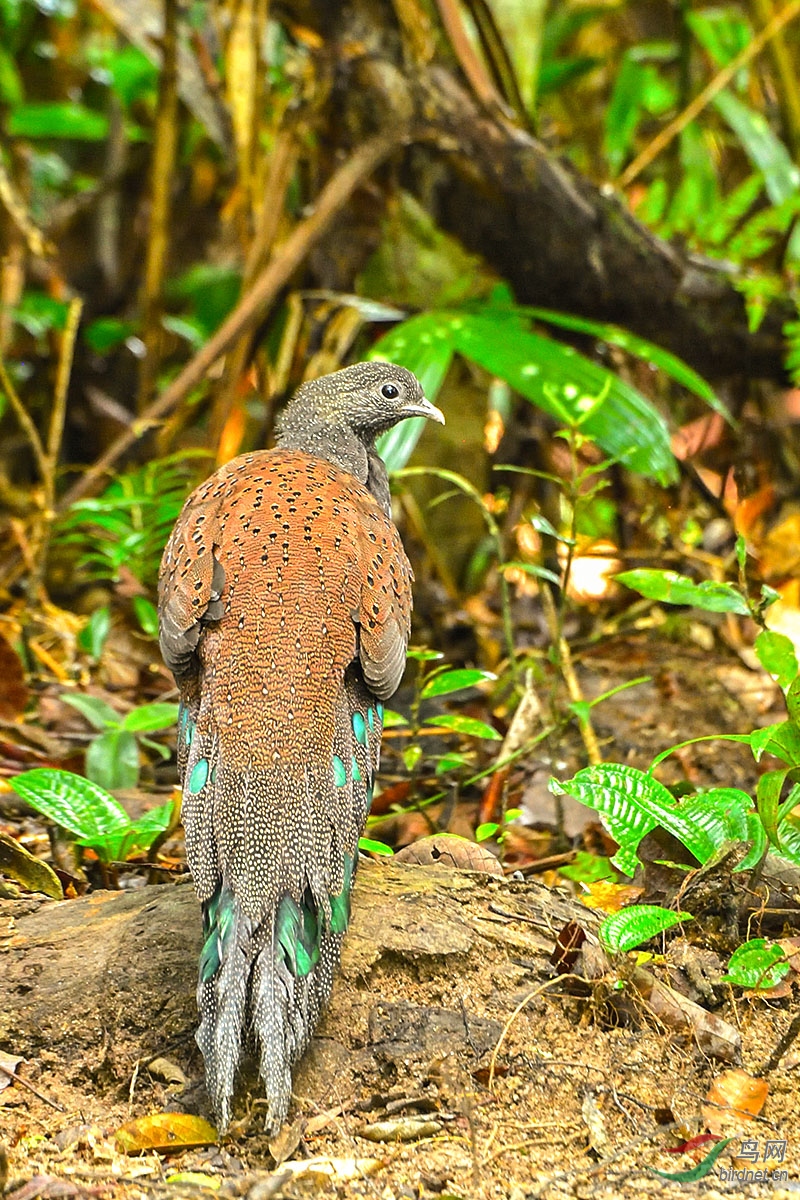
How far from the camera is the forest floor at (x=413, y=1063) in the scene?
9.48 ft

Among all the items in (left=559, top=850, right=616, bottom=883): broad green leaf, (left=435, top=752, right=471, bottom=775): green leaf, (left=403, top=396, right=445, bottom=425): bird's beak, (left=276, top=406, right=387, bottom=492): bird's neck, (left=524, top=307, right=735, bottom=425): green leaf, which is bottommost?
(left=559, top=850, right=616, bottom=883): broad green leaf

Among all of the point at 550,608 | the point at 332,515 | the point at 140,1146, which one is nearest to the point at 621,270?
the point at 550,608

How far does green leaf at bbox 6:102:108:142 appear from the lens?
30.9 feet

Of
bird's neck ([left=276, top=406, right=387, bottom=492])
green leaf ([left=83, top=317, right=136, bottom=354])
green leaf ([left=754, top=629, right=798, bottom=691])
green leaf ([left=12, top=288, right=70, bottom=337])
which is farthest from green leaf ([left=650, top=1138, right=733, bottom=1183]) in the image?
green leaf ([left=83, top=317, right=136, bottom=354])

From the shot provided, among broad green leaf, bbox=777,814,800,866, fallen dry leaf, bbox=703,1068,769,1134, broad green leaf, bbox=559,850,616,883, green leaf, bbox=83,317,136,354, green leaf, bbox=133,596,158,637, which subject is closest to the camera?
fallen dry leaf, bbox=703,1068,769,1134

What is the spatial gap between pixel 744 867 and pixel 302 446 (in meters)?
2.15

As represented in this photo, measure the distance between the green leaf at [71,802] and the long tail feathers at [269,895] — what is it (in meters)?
0.74

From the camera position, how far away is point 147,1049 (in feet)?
10.9

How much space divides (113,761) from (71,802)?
74cm

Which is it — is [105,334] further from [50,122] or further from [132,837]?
[132,837]

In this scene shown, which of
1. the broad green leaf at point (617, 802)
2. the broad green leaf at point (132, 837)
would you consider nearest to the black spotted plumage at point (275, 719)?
the broad green leaf at point (132, 837)

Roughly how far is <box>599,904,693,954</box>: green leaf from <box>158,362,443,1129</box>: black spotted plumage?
2.09ft

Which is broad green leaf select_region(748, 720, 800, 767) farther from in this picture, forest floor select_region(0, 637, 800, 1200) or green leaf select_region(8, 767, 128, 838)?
green leaf select_region(8, 767, 128, 838)

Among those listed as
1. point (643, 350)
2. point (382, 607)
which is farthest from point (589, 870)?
point (643, 350)
